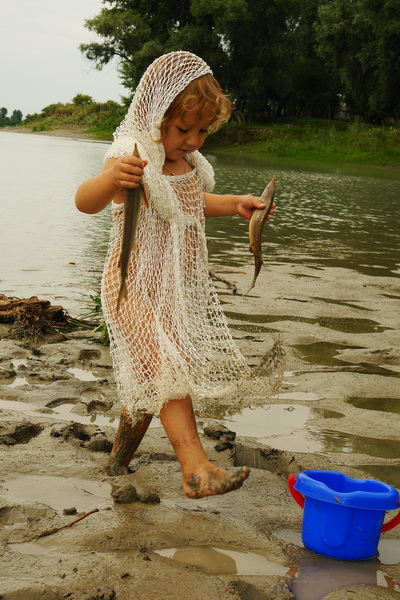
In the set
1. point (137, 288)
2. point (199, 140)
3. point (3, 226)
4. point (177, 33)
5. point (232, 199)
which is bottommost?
point (3, 226)

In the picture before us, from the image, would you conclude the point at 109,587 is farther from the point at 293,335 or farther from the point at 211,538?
the point at 293,335

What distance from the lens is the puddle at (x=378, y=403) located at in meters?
4.54

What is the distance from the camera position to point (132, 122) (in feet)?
11.4

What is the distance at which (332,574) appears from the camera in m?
2.74

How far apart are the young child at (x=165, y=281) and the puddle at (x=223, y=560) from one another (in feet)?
1.34

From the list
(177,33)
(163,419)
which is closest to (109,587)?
(163,419)

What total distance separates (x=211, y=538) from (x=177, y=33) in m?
47.2

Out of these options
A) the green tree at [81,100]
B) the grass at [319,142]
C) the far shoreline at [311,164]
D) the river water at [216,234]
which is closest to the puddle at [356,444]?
A: the river water at [216,234]

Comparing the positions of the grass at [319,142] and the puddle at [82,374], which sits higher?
the grass at [319,142]

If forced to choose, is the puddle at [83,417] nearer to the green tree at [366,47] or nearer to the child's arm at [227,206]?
the child's arm at [227,206]

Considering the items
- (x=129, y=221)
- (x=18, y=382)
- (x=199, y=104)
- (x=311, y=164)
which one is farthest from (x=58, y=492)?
(x=311, y=164)

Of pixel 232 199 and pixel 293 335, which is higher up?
pixel 232 199

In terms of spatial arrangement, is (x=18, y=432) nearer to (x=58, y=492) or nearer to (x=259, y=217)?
(x=58, y=492)

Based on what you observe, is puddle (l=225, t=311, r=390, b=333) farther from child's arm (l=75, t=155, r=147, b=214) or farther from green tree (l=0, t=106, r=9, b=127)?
green tree (l=0, t=106, r=9, b=127)
